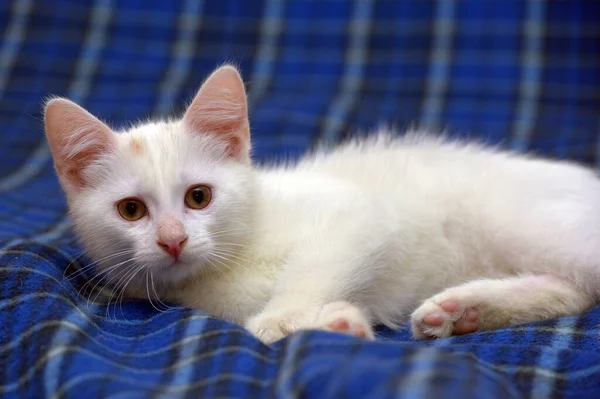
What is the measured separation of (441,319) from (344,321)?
0.25 metres

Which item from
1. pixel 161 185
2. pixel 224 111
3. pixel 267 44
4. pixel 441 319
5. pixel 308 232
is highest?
pixel 267 44

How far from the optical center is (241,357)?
4.15 feet

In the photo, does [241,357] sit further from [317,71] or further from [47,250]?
[317,71]

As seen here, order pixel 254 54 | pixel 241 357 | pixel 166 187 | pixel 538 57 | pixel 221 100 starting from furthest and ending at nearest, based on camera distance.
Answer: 1. pixel 254 54
2. pixel 538 57
3. pixel 221 100
4. pixel 166 187
5. pixel 241 357

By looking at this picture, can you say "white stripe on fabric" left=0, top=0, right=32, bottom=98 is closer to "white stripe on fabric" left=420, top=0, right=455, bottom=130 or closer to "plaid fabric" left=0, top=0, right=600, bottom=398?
"plaid fabric" left=0, top=0, right=600, bottom=398

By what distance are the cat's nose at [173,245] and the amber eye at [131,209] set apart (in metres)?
0.09

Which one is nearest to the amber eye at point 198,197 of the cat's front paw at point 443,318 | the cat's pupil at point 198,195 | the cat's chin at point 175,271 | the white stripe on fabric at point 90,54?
the cat's pupil at point 198,195

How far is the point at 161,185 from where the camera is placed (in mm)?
1464

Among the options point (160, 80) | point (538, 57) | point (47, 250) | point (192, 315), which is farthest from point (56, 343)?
point (538, 57)

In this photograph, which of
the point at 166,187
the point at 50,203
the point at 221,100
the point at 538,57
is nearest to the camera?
the point at 166,187

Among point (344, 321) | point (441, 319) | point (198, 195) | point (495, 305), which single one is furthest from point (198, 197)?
point (495, 305)

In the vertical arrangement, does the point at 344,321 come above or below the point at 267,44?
below

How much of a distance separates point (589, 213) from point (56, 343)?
3.63 ft

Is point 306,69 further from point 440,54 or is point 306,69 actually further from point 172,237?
point 172,237
